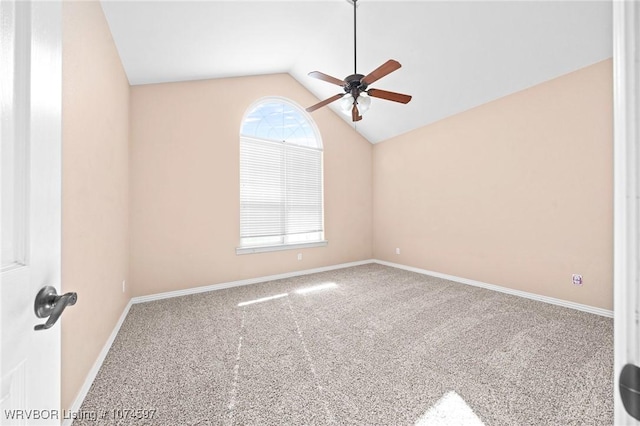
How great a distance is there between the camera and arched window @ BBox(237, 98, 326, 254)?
12.9ft

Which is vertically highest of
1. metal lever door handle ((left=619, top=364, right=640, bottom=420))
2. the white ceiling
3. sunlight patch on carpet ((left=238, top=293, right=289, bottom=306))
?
the white ceiling

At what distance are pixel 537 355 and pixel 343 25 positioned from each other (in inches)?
152

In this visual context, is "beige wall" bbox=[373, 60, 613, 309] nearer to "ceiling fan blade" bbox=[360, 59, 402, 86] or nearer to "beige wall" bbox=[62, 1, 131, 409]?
"ceiling fan blade" bbox=[360, 59, 402, 86]

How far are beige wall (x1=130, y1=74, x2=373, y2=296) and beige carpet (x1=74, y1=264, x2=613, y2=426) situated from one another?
0.59 meters

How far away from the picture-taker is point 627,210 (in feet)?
1.22

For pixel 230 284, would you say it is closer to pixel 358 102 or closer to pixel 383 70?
pixel 358 102

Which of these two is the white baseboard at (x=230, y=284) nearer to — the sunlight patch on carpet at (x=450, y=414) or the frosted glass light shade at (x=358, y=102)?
the frosted glass light shade at (x=358, y=102)

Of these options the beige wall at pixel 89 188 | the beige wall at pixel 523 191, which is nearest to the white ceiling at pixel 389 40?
the beige wall at pixel 523 191

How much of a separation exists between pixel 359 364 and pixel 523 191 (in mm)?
2980

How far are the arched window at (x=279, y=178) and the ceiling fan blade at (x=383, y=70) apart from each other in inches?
89.1

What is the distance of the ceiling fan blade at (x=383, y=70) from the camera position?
195 cm

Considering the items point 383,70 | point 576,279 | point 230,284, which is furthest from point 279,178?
point 576,279

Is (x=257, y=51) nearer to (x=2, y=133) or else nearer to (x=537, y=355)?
(x=2, y=133)

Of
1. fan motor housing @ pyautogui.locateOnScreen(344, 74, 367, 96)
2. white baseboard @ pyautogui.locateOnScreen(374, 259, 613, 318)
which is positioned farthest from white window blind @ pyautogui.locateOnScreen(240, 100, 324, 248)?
fan motor housing @ pyautogui.locateOnScreen(344, 74, 367, 96)
